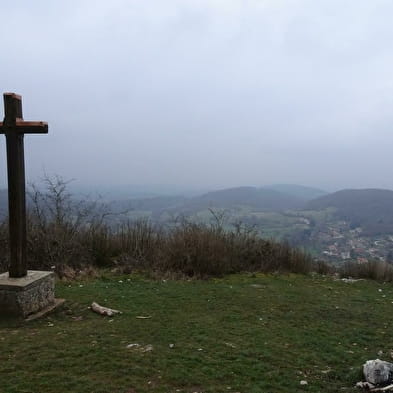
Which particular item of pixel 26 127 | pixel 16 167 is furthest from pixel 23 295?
pixel 26 127

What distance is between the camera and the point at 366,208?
161 ft

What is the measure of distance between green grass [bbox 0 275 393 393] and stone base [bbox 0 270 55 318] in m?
0.19

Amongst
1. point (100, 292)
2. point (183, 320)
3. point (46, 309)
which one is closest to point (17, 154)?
point (46, 309)

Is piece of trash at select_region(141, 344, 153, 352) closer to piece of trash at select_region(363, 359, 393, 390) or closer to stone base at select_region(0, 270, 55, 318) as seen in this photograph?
stone base at select_region(0, 270, 55, 318)

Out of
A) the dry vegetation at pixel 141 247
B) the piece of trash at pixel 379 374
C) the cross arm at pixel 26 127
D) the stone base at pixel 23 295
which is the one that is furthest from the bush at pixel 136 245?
the piece of trash at pixel 379 374

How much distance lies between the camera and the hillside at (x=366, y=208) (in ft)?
118

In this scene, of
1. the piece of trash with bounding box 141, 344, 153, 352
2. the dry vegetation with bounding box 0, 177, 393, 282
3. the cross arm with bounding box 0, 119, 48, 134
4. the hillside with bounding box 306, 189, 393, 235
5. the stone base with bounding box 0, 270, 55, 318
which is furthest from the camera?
the hillside with bounding box 306, 189, 393, 235

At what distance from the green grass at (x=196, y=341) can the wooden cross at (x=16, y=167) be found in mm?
875

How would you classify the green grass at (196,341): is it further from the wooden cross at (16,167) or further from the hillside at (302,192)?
the hillside at (302,192)

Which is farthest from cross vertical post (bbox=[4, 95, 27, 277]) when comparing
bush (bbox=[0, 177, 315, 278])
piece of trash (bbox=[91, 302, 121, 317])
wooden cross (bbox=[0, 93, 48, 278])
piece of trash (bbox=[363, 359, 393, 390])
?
piece of trash (bbox=[363, 359, 393, 390])

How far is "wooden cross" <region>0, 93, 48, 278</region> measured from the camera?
230 inches

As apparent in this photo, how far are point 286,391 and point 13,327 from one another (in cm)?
342

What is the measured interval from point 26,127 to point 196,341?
3.58 metres

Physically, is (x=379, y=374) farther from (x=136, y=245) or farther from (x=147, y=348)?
(x=136, y=245)
